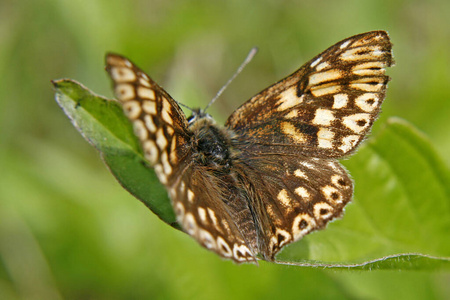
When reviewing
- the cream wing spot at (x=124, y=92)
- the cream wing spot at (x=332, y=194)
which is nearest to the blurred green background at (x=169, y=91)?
the cream wing spot at (x=332, y=194)

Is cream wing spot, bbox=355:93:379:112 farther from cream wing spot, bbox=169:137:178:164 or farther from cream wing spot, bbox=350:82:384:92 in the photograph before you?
cream wing spot, bbox=169:137:178:164

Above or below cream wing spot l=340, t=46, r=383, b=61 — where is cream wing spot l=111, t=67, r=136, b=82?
above

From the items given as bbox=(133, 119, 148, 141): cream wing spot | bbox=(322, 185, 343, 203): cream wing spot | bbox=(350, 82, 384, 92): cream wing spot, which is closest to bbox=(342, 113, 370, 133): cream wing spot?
bbox=(350, 82, 384, 92): cream wing spot

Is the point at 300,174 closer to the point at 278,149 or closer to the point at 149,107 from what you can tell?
the point at 278,149

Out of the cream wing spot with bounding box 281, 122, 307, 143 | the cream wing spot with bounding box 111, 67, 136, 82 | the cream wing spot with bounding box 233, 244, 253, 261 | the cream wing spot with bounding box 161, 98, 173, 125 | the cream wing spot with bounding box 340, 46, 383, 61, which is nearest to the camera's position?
the cream wing spot with bounding box 111, 67, 136, 82

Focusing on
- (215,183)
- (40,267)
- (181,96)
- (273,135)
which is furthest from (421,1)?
(40,267)

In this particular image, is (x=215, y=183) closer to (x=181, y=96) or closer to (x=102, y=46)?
(x=181, y=96)

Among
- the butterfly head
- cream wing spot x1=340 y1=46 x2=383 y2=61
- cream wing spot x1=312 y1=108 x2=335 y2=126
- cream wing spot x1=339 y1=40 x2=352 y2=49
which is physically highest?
the butterfly head
